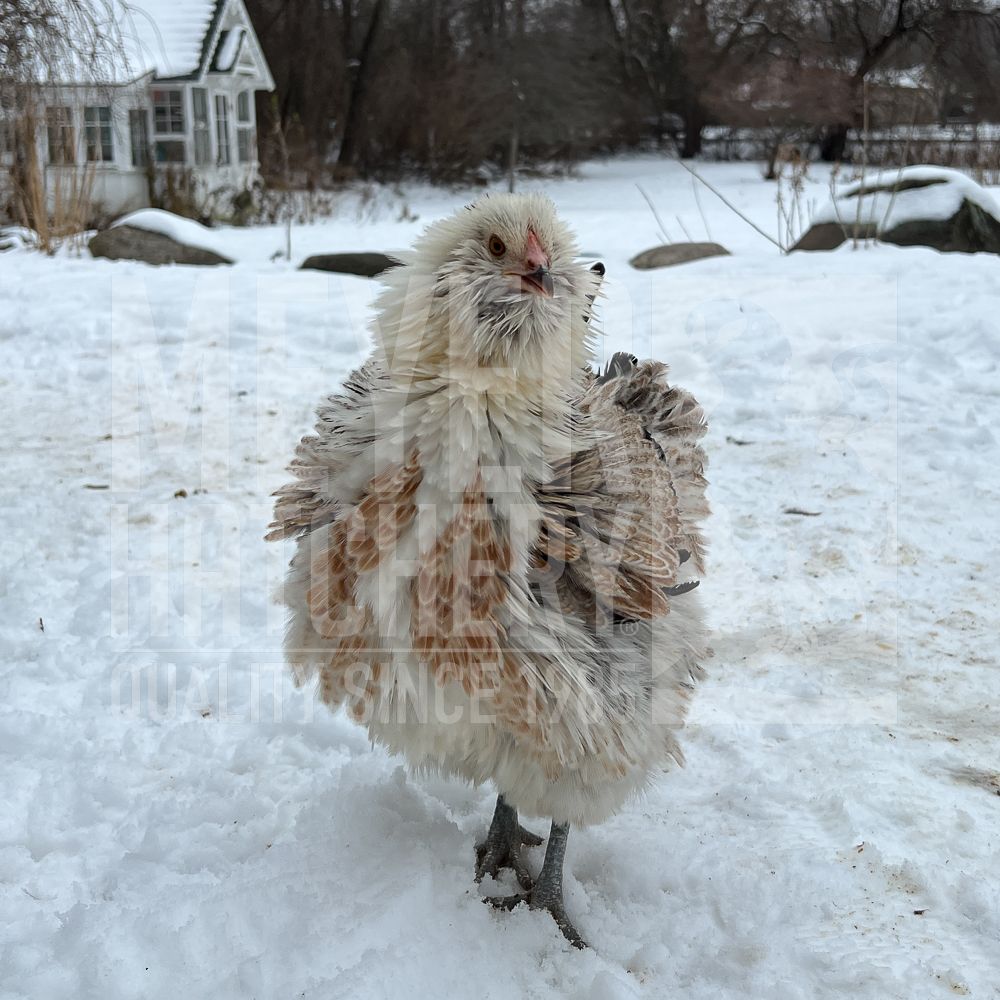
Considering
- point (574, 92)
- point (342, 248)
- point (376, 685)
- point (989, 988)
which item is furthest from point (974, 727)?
point (574, 92)

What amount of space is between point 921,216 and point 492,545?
8511mm

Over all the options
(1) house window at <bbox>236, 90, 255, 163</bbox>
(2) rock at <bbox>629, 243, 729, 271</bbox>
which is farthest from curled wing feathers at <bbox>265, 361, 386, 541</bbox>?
(1) house window at <bbox>236, 90, 255, 163</bbox>

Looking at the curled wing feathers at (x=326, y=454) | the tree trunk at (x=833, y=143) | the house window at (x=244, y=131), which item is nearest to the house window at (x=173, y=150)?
the house window at (x=244, y=131)

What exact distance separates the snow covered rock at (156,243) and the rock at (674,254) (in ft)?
14.2

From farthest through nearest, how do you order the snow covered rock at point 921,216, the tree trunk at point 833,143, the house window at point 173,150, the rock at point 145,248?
the tree trunk at point 833,143 → the house window at point 173,150 → the rock at point 145,248 → the snow covered rock at point 921,216

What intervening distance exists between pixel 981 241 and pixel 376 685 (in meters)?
8.67

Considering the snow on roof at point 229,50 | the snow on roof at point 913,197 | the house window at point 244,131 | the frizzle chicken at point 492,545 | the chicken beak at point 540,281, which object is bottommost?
the frizzle chicken at point 492,545

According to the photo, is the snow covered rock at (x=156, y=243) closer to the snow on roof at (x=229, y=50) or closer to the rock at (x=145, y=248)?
the rock at (x=145, y=248)

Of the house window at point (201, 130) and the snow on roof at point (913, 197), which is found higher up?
the house window at point (201, 130)

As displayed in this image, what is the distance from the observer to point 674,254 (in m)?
10.4

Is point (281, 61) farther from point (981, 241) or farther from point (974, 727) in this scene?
point (974, 727)

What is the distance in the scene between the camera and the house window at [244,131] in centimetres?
2116

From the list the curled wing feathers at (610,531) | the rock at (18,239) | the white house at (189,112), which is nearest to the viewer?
the curled wing feathers at (610,531)

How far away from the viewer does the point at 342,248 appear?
1218 centimetres
